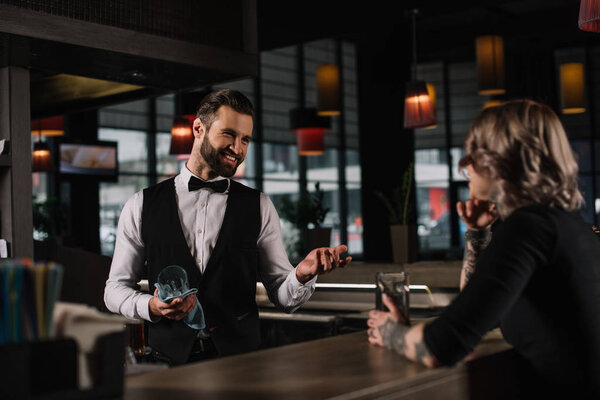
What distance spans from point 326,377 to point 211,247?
1076mm

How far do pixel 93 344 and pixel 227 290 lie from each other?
121 cm

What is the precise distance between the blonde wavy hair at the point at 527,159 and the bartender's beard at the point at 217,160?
1050mm

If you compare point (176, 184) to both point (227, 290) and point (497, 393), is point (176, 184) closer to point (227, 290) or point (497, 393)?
point (227, 290)

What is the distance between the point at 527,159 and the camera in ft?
4.66

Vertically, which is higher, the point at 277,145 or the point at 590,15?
the point at 277,145

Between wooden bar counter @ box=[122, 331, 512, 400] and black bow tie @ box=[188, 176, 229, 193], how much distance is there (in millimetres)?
870

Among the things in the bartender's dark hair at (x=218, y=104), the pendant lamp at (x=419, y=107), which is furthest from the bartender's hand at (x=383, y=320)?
the pendant lamp at (x=419, y=107)

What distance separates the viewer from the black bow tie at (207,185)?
2346mm

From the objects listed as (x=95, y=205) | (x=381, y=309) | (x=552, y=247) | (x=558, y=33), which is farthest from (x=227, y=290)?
(x=558, y=33)

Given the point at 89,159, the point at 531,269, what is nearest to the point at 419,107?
the point at 531,269

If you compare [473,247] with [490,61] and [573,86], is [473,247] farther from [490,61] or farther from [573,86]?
[573,86]

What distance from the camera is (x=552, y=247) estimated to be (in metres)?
1.34

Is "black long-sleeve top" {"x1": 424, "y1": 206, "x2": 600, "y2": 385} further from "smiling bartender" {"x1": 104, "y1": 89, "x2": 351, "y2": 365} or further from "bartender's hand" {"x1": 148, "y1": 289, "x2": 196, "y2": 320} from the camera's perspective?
"smiling bartender" {"x1": 104, "y1": 89, "x2": 351, "y2": 365}

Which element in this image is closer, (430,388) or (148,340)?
(430,388)
